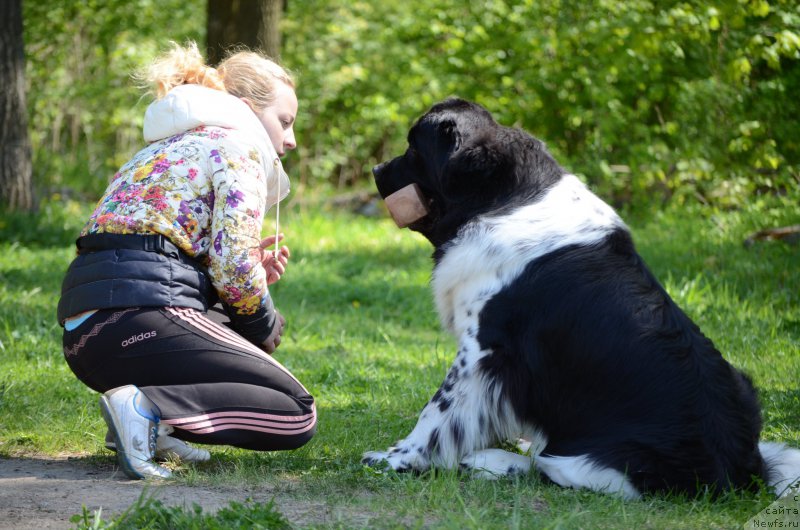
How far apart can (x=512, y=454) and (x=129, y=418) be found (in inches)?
52.7

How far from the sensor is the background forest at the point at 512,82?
7094mm

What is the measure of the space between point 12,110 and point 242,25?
2374 mm

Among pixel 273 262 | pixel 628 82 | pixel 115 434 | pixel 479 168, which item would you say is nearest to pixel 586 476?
pixel 479 168

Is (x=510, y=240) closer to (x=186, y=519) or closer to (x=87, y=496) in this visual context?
(x=186, y=519)

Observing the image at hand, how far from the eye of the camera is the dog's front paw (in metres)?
3.02

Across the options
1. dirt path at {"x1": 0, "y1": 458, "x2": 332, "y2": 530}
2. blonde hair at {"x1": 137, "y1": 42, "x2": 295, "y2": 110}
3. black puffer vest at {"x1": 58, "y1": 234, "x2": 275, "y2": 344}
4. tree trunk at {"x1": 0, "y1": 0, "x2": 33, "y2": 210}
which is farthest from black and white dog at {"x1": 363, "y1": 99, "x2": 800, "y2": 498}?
tree trunk at {"x1": 0, "y1": 0, "x2": 33, "y2": 210}

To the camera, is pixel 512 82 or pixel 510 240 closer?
pixel 510 240

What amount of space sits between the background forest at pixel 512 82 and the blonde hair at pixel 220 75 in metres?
1.22

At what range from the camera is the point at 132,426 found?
2.75m

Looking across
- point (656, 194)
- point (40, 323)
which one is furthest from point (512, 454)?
point (656, 194)

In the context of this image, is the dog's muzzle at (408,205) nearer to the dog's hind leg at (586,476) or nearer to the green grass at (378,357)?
the green grass at (378,357)

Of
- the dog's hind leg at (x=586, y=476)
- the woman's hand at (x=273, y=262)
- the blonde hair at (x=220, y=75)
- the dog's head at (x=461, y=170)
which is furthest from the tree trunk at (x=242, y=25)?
the dog's hind leg at (x=586, y=476)

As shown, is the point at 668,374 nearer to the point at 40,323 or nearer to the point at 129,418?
the point at 129,418

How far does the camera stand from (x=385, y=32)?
40.3 feet
